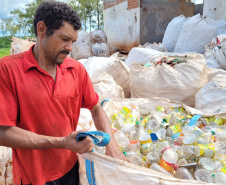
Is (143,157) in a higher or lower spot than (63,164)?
lower

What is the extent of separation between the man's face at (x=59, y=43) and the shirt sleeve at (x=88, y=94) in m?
0.24

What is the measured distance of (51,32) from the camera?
108 cm

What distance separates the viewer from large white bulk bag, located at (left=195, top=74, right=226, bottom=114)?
223 centimetres

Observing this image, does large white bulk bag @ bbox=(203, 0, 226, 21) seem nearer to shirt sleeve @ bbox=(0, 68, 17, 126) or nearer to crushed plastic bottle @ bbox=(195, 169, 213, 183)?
crushed plastic bottle @ bbox=(195, 169, 213, 183)

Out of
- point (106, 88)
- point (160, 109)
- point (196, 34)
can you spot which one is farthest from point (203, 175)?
point (196, 34)

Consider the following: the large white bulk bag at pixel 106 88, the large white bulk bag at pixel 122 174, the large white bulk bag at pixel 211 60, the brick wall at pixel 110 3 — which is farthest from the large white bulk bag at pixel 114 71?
the brick wall at pixel 110 3

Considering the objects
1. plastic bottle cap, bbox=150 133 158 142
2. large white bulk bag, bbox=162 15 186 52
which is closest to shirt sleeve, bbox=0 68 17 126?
plastic bottle cap, bbox=150 133 158 142

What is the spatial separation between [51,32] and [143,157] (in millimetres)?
1128

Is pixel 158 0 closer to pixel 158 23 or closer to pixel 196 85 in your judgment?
pixel 158 23

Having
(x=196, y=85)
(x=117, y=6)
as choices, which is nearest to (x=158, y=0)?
(x=117, y=6)

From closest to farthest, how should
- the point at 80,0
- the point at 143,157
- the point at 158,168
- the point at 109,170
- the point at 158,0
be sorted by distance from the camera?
the point at 109,170
the point at 158,168
the point at 143,157
the point at 158,0
the point at 80,0

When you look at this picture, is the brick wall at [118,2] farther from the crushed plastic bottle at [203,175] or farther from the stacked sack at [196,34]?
the crushed plastic bottle at [203,175]

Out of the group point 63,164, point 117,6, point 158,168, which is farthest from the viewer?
point 117,6

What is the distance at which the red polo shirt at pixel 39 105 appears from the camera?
39.4 inches
